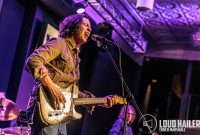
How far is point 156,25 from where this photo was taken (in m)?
7.71

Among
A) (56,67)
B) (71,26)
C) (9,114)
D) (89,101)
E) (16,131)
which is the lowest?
(16,131)

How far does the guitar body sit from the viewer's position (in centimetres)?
222

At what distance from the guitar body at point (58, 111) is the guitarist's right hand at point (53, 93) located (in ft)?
0.10

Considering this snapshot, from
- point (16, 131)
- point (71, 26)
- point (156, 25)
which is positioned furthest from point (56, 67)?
point (156, 25)

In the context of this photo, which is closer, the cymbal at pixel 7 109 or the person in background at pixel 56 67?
the person in background at pixel 56 67

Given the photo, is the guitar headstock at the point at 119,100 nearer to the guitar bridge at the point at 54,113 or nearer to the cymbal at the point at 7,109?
the guitar bridge at the point at 54,113

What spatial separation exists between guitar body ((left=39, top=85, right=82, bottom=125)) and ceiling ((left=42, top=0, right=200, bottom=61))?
3.43 meters

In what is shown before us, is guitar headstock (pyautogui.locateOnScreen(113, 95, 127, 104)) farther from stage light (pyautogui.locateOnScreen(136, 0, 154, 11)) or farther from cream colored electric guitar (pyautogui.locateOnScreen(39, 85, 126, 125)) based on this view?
stage light (pyautogui.locateOnScreen(136, 0, 154, 11))

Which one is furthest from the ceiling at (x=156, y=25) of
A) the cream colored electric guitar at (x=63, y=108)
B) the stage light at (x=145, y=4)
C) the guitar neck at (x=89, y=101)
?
the cream colored electric guitar at (x=63, y=108)

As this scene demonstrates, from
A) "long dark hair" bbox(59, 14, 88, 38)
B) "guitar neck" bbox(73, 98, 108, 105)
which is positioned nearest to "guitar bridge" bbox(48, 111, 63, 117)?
"guitar neck" bbox(73, 98, 108, 105)

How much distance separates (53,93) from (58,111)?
5.6 inches

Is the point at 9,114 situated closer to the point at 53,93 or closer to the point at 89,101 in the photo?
the point at 89,101

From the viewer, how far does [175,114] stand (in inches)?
317

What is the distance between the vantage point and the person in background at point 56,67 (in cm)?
220
